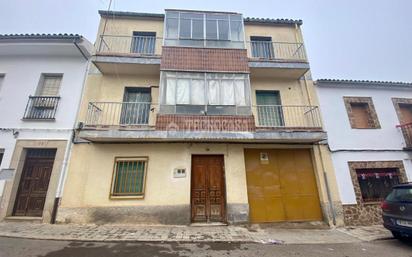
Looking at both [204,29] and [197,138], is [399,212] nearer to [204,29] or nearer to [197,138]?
[197,138]

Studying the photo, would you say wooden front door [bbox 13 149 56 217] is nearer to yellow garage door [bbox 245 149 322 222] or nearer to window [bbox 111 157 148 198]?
window [bbox 111 157 148 198]

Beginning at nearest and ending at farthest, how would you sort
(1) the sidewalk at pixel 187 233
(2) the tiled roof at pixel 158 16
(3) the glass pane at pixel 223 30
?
(1) the sidewalk at pixel 187 233 → (3) the glass pane at pixel 223 30 → (2) the tiled roof at pixel 158 16

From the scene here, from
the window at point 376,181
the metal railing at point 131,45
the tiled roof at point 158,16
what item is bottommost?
the window at point 376,181

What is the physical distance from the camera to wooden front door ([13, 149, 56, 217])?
22.3 feet

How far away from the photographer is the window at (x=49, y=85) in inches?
317

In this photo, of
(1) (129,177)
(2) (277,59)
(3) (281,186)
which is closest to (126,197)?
(1) (129,177)

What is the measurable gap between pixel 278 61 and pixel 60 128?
993cm

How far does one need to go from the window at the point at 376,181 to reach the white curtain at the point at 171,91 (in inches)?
335

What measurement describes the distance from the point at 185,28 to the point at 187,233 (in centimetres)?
866

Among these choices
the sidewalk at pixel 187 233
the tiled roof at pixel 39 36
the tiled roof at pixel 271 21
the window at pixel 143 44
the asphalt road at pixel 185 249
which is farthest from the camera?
the tiled roof at pixel 271 21

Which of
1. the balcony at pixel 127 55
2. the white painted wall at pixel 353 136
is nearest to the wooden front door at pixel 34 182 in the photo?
the balcony at pixel 127 55

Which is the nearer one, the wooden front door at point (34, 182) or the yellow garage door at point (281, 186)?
the wooden front door at point (34, 182)

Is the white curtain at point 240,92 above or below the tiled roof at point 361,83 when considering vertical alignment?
below

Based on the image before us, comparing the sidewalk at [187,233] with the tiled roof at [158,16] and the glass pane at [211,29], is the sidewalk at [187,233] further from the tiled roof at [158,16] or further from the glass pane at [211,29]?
the tiled roof at [158,16]
